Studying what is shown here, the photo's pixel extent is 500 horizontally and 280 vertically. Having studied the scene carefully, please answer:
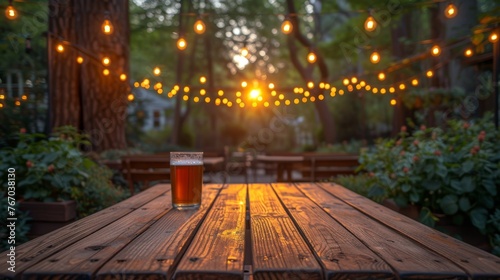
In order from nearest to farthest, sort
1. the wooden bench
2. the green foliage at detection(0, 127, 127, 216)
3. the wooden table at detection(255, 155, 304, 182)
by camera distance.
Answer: the green foliage at detection(0, 127, 127, 216) < the wooden bench < the wooden table at detection(255, 155, 304, 182)

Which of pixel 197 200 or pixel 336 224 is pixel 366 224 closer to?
pixel 336 224

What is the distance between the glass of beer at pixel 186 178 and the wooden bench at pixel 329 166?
561 centimetres

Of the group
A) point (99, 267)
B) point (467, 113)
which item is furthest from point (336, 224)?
point (467, 113)

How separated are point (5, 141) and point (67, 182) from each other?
1415mm

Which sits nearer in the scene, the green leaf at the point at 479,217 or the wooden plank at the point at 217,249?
the wooden plank at the point at 217,249

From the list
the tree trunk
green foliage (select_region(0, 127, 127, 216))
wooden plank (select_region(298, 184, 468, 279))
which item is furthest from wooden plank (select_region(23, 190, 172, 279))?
the tree trunk

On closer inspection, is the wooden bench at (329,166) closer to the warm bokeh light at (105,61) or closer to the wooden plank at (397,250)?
the warm bokeh light at (105,61)

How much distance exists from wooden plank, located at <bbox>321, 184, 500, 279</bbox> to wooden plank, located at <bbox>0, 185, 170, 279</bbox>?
109 centimetres

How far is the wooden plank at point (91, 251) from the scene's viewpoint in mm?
1038

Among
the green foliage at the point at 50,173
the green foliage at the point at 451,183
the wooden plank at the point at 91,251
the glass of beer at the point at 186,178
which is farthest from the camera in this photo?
the green foliage at the point at 50,173

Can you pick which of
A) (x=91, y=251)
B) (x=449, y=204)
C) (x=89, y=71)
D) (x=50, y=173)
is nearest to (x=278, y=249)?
(x=91, y=251)

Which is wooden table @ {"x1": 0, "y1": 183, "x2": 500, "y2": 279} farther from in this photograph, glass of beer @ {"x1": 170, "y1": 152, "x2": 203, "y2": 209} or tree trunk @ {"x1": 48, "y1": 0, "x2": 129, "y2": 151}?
tree trunk @ {"x1": 48, "y1": 0, "x2": 129, "y2": 151}

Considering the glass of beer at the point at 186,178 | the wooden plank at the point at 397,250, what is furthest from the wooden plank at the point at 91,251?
the wooden plank at the point at 397,250

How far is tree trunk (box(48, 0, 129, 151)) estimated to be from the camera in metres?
7.97
